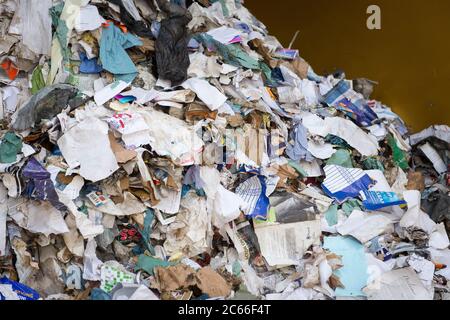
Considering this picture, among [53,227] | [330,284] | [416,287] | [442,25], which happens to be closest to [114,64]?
[53,227]

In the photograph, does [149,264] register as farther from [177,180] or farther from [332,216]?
[332,216]

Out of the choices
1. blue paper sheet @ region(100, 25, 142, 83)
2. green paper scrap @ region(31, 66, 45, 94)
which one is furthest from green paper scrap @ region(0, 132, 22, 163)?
blue paper sheet @ region(100, 25, 142, 83)

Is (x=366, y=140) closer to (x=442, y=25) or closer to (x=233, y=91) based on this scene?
(x=233, y=91)

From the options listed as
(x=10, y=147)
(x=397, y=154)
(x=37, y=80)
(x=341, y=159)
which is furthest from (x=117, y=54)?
(x=397, y=154)

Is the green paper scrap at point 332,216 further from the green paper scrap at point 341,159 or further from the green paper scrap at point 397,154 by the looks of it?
the green paper scrap at point 397,154

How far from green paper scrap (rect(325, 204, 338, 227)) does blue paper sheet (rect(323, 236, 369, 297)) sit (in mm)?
114

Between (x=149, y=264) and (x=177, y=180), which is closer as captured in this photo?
(x=149, y=264)

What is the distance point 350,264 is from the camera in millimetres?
2785

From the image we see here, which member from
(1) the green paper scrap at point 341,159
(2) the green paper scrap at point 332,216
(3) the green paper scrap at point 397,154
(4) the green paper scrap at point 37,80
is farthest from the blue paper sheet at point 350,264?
(4) the green paper scrap at point 37,80

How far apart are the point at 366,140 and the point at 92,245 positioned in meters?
2.04

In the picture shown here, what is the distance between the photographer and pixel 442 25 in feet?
14.5

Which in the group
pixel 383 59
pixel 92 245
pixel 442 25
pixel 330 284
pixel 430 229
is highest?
pixel 442 25

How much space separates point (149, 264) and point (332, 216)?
3.66 ft

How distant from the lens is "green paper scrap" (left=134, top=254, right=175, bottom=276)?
264cm
